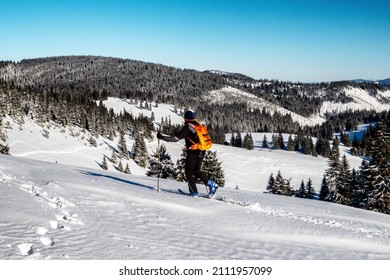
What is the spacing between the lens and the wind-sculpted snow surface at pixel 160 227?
15.5ft

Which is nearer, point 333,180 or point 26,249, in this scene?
point 26,249

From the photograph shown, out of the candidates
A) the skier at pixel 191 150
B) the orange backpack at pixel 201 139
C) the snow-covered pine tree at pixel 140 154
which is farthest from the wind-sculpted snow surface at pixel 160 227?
the snow-covered pine tree at pixel 140 154

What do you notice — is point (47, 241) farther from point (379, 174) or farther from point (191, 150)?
point (379, 174)

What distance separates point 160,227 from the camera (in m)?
6.22

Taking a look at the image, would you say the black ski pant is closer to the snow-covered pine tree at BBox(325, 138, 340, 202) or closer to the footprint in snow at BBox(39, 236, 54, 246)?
the footprint in snow at BBox(39, 236, 54, 246)

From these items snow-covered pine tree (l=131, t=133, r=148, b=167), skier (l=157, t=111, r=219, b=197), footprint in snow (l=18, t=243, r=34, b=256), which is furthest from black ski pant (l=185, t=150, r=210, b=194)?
snow-covered pine tree (l=131, t=133, r=148, b=167)

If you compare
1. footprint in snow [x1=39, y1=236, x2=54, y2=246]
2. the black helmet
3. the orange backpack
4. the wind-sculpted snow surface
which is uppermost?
the black helmet

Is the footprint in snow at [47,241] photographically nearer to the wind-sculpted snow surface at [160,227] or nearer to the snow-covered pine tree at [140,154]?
the wind-sculpted snow surface at [160,227]

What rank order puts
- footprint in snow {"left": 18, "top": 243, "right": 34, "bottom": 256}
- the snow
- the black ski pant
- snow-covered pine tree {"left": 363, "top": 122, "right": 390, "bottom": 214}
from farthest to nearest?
snow-covered pine tree {"left": 363, "top": 122, "right": 390, "bottom": 214} → the black ski pant → the snow → footprint in snow {"left": 18, "top": 243, "right": 34, "bottom": 256}

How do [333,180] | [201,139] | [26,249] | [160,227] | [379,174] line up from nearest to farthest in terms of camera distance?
1. [26,249]
2. [160,227]
3. [201,139]
4. [379,174]
5. [333,180]

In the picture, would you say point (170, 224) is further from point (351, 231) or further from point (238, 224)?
point (351, 231)

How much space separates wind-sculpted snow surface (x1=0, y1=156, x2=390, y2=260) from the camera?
15.5 feet

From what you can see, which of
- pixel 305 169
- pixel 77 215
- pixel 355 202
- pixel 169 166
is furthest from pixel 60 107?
pixel 77 215

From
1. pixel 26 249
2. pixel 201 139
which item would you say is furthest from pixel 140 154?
pixel 26 249
